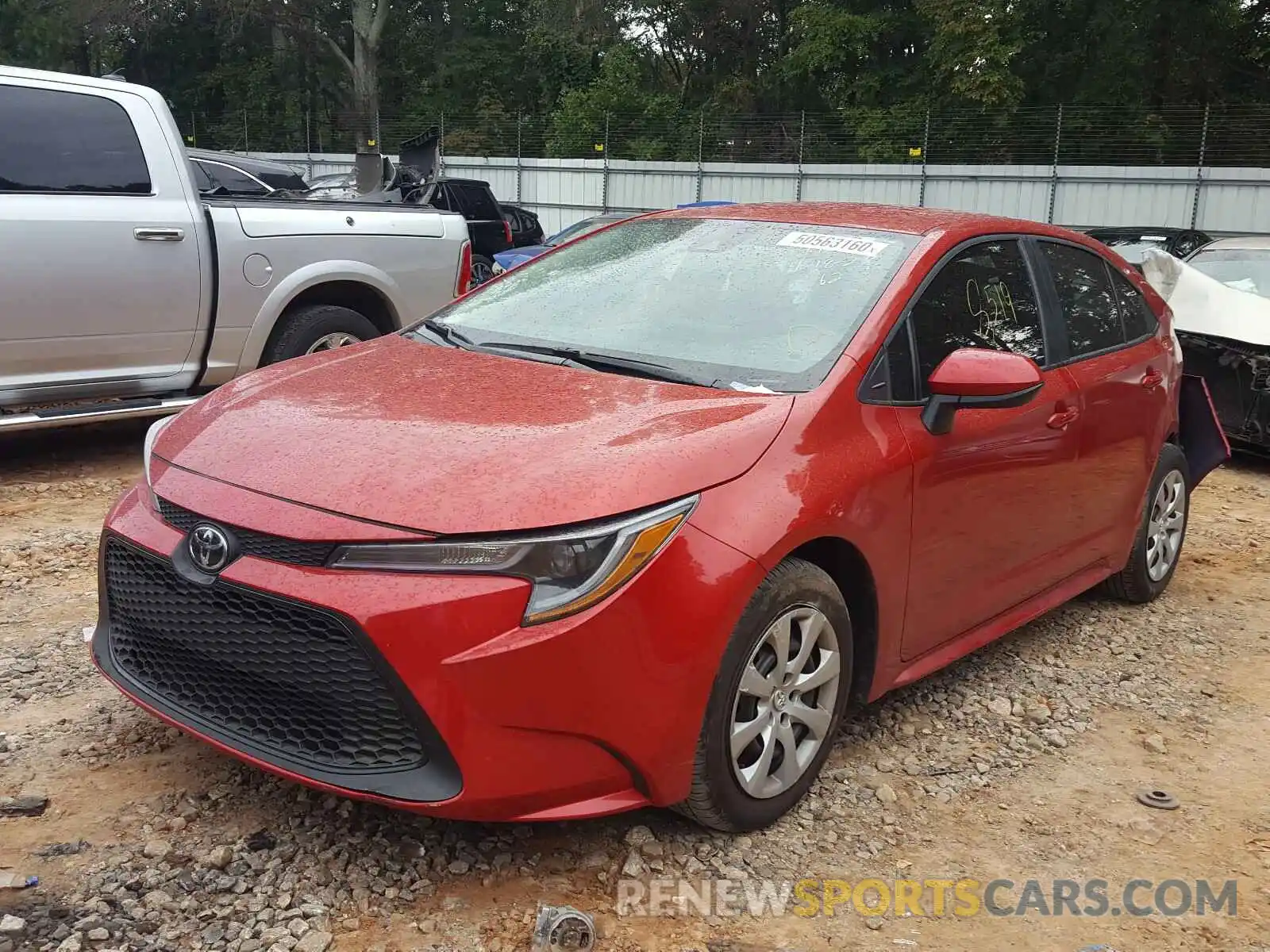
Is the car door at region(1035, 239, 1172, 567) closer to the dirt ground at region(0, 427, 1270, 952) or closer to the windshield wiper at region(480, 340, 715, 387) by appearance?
the dirt ground at region(0, 427, 1270, 952)

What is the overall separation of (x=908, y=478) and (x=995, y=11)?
26.9m

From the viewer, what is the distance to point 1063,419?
389 cm

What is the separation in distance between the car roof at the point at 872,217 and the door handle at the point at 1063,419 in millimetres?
650

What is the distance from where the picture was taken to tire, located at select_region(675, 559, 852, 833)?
2701mm

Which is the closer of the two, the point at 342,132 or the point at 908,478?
the point at 908,478

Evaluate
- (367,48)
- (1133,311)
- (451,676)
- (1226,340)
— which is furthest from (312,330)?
(367,48)

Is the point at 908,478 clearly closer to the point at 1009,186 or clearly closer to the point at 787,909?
the point at 787,909

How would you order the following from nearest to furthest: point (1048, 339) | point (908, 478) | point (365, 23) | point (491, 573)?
point (491, 573)
point (908, 478)
point (1048, 339)
point (365, 23)

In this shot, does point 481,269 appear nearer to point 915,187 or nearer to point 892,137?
point 915,187

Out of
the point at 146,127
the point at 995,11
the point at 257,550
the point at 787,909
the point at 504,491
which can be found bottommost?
the point at 787,909

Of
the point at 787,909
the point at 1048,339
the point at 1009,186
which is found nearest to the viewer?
the point at 787,909

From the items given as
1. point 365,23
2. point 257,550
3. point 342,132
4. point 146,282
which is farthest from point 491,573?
point 365,23

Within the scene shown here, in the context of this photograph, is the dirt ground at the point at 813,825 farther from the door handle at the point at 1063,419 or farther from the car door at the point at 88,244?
the car door at the point at 88,244

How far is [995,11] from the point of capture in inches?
1053
